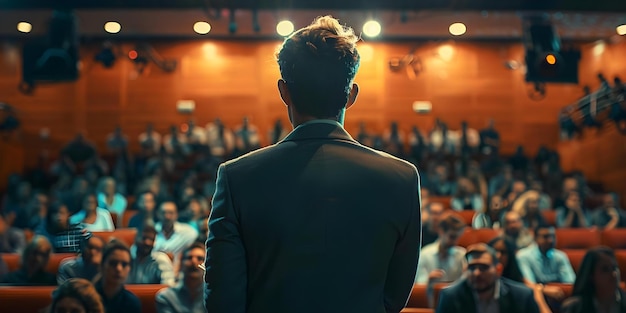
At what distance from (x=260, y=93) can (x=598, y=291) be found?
33.5 ft

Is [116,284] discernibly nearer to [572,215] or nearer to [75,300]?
[75,300]

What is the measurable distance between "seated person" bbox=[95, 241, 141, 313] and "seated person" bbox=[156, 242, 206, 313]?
0.12 m

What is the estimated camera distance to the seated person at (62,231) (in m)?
3.68

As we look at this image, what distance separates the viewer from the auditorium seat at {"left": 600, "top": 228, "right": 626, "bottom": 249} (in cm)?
636

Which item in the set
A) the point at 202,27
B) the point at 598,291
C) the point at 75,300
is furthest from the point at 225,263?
the point at 202,27

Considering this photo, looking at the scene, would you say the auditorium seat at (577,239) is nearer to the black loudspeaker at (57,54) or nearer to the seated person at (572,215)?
the seated person at (572,215)

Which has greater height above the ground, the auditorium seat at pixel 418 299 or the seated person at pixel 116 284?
the seated person at pixel 116 284

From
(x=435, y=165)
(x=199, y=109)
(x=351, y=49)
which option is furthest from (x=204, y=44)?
(x=351, y=49)

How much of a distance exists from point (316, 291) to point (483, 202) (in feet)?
23.7

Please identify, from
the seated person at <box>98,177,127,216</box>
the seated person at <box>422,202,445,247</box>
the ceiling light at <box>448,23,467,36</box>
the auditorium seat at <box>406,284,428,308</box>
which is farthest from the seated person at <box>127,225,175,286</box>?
the ceiling light at <box>448,23,467,36</box>

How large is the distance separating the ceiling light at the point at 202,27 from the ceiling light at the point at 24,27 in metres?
2.51

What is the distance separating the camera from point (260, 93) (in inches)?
539

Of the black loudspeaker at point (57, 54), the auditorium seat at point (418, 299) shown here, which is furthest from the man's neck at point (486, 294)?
the black loudspeaker at point (57, 54)

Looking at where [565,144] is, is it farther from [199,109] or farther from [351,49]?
[351,49]
